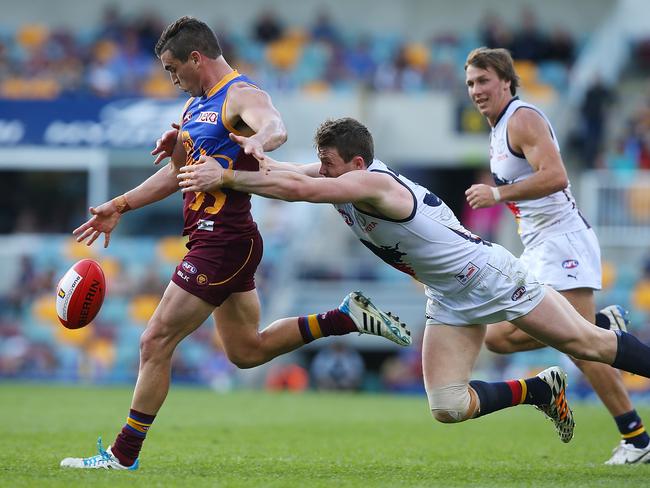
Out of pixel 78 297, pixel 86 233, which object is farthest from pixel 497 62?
pixel 78 297

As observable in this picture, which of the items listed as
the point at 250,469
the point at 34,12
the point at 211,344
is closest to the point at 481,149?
the point at 211,344

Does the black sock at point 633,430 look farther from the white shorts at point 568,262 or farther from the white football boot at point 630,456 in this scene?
the white shorts at point 568,262

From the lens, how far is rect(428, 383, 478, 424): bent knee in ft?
23.1

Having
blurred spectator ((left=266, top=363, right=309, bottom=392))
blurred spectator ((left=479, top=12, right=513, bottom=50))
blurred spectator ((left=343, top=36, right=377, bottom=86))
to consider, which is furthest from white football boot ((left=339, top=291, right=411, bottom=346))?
blurred spectator ((left=479, top=12, right=513, bottom=50))

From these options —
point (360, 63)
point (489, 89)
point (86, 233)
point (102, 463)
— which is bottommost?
point (102, 463)

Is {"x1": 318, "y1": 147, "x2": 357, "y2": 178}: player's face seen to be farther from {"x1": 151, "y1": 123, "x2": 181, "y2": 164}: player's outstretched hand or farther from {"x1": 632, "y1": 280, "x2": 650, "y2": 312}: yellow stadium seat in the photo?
{"x1": 632, "y1": 280, "x2": 650, "y2": 312}: yellow stadium seat

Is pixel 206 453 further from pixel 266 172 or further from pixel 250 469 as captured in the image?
pixel 266 172

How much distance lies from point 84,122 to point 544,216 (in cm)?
1465

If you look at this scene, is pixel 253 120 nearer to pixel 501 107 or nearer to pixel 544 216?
pixel 501 107

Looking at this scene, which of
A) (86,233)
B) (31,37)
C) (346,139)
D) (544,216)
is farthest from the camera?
(31,37)

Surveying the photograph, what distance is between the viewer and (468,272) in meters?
6.86

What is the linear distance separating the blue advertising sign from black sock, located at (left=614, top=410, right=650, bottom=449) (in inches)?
566

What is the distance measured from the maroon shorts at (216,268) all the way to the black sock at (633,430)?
284 centimetres

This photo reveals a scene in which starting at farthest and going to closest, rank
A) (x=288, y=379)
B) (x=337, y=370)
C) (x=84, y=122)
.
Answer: (x=84, y=122) → (x=288, y=379) → (x=337, y=370)
